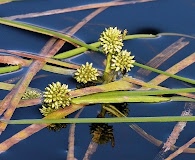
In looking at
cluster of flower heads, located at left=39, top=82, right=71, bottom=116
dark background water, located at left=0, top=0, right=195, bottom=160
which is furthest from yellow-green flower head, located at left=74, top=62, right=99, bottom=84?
cluster of flower heads, located at left=39, top=82, right=71, bottom=116

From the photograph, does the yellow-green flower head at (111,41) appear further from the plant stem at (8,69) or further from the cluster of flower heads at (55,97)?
the plant stem at (8,69)

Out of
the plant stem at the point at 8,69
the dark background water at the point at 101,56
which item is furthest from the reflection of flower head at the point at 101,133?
the plant stem at the point at 8,69

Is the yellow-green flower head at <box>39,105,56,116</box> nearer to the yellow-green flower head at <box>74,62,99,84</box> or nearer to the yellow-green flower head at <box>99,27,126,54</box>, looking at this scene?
the yellow-green flower head at <box>74,62,99,84</box>

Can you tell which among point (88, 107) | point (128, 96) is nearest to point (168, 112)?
point (128, 96)

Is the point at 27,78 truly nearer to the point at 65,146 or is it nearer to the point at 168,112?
the point at 65,146

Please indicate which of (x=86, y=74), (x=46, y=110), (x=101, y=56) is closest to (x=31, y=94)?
(x=46, y=110)
